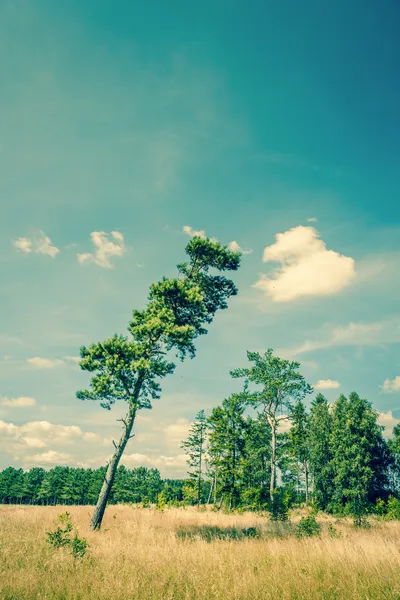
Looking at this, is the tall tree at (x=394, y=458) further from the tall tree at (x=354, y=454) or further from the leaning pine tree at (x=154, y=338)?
the leaning pine tree at (x=154, y=338)

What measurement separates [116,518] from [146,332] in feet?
34.0

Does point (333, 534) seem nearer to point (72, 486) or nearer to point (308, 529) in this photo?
point (308, 529)

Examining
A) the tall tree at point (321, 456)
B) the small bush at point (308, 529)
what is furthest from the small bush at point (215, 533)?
the tall tree at point (321, 456)

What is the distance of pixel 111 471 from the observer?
12922mm

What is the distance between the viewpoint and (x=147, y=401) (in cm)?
1354

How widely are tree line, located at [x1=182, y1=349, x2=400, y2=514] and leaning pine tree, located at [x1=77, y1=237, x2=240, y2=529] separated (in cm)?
1037

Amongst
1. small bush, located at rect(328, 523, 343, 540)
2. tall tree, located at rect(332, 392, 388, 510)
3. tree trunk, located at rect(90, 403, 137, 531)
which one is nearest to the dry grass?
tree trunk, located at rect(90, 403, 137, 531)

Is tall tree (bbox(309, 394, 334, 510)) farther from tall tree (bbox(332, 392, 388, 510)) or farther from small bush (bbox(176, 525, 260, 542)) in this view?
small bush (bbox(176, 525, 260, 542))

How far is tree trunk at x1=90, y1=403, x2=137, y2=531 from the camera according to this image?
500 inches

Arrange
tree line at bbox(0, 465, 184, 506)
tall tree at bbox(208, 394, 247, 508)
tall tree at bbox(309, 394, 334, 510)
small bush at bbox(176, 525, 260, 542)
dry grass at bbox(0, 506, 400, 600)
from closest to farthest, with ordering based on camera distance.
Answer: dry grass at bbox(0, 506, 400, 600) < small bush at bbox(176, 525, 260, 542) < tall tree at bbox(208, 394, 247, 508) < tall tree at bbox(309, 394, 334, 510) < tree line at bbox(0, 465, 184, 506)

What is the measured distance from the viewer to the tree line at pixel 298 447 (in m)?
24.7

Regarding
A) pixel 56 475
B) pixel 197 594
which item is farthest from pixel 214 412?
pixel 56 475

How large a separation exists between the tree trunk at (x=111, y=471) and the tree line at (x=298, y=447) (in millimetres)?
9673

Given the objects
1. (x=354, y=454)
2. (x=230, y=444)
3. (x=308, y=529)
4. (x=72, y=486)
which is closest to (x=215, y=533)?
(x=308, y=529)
